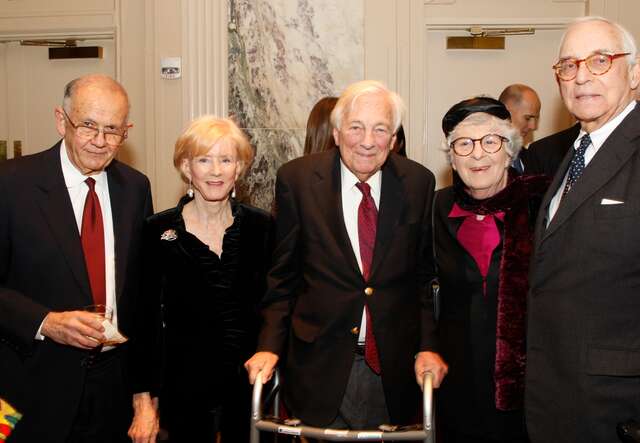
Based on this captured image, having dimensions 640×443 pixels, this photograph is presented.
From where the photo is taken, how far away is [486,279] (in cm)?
221

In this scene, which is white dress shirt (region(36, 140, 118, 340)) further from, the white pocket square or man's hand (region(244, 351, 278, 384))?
the white pocket square

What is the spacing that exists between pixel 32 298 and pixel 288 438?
1228 mm

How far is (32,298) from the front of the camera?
2268mm

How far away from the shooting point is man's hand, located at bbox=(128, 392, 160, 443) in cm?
236

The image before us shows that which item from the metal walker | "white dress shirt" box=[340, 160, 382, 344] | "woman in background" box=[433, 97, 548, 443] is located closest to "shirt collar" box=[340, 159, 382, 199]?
"white dress shirt" box=[340, 160, 382, 344]

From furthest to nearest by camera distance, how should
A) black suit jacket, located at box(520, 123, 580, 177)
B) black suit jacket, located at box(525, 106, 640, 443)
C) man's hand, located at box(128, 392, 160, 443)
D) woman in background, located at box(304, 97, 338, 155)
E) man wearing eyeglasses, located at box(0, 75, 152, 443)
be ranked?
woman in background, located at box(304, 97, 338, 155)
black suit jacket, located at box(520, 123, 580, 177)
man's hand, located at box(128, 392, 160, 443)
man wearing eyeglasses, located at box(0, 75, 152, 443)
black suit jacket, located at box(525, 106, 640, 443)

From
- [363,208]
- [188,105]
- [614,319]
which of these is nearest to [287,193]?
[363,208]

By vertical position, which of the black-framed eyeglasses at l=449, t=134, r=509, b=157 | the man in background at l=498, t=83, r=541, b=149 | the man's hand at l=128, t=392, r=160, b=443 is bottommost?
the man's hand at l=128, t=392, r=160, b=443

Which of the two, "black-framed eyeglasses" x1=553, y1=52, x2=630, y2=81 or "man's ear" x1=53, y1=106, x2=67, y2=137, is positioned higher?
"black-framed eyeglasses" x1=553, y1=52, x2=630, y2=81

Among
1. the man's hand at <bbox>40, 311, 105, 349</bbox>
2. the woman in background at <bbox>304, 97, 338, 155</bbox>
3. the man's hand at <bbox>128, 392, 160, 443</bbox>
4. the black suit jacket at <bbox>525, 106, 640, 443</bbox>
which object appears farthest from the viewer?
the woman in background at <bbox>304, 97, 338, 155</bbox>

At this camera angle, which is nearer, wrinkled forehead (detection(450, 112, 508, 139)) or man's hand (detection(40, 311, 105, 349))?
man's hand (detection(40, 311, 105, 349))

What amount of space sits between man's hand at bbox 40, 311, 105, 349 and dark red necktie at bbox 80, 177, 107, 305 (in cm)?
19

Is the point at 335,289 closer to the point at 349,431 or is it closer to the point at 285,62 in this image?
the point at 349,431

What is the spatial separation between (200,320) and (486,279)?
1071 mm
